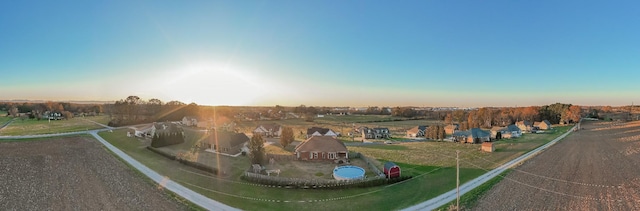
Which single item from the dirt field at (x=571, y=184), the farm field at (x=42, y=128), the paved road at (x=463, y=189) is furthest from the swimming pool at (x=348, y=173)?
the farm field at (x=42, y=128)

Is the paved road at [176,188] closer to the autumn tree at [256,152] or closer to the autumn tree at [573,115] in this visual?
the autumn tree at [256,152]

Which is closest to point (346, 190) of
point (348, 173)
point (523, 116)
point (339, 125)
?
point (348, 173)

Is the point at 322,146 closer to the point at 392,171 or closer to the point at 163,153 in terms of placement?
the point at 392,171

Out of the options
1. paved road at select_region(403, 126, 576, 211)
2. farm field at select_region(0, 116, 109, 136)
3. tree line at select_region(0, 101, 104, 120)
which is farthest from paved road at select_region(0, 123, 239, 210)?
tree line at select_region(0, 101, 104, 120)

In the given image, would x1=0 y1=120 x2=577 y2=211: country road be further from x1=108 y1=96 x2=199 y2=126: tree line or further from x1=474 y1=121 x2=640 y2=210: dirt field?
x1=108 y1=96 x2=199 y2=126: tree line

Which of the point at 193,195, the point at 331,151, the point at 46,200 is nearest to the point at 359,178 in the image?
the point at 331,151

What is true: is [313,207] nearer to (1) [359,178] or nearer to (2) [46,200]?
(1) [359,178]
